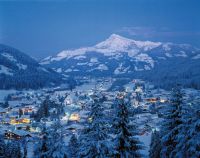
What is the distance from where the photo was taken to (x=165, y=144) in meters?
28.7

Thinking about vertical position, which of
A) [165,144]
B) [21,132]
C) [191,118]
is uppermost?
[191,118]

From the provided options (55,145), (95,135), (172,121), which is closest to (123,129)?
(95,135)

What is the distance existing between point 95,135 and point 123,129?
3.44m

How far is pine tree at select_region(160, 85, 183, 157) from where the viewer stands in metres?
27.6

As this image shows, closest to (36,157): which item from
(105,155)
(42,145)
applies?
(42,145)

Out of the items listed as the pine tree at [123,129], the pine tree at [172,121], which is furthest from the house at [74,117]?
the pine tree at [123,129]

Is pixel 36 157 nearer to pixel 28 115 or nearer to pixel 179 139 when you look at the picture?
pixel 179 139

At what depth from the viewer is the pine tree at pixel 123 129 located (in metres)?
26.0

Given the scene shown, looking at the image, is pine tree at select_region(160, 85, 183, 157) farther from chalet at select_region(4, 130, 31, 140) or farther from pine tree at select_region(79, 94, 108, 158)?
chalet at select_region(4, 130, 31, 140)

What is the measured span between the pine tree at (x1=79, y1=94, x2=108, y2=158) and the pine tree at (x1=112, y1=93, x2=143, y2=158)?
2.61 m

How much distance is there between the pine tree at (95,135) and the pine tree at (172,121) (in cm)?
628

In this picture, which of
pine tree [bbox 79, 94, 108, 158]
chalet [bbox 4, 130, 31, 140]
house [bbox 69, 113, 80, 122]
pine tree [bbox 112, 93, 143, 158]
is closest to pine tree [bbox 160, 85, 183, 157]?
pine tree [bbox 112, 93, 143, 158]

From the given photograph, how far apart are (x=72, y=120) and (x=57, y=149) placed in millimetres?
111435

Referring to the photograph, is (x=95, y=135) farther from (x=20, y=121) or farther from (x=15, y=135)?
(x=20, y=121)
